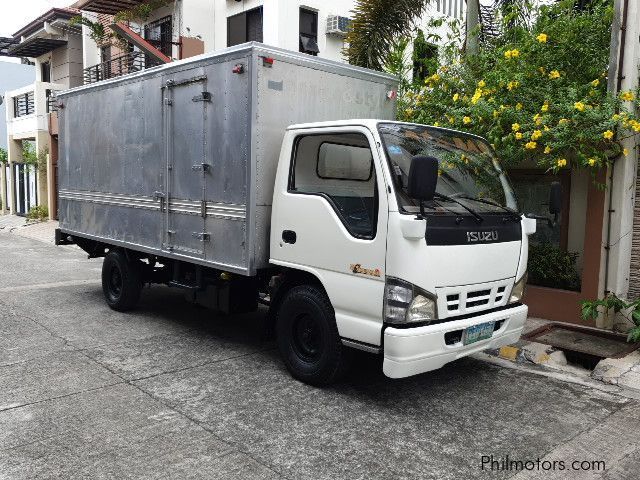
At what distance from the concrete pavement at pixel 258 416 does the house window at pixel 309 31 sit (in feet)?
32.2

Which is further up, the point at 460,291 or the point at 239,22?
the point at 239,22

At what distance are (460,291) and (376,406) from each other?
1.16 meters

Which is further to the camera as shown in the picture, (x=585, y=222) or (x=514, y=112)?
(x=585, y=222)

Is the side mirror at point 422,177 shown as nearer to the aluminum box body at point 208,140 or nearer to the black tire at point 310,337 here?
the black tire at point 310,337

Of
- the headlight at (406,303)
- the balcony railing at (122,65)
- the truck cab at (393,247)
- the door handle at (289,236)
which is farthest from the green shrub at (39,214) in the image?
the headlight at (406,303)

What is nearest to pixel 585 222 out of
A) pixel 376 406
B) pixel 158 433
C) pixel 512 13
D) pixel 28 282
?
pixel 512 13

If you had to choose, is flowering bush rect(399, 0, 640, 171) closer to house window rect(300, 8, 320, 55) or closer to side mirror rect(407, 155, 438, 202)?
side mirror rect(407, 155, 438, 202)

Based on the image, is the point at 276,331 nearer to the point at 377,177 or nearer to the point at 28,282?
the point at 377,177

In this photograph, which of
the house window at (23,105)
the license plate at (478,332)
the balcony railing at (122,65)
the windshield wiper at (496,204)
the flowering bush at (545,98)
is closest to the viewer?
the license plate at (478,332)

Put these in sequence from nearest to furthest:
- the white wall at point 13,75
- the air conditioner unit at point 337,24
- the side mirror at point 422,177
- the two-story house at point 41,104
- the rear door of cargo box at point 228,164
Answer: the side mirror at point 422,177, the rear door of cargo box at point 228,164, the air conditioner unit at point 337,24, the two-story house at point 41,104, the white wall at point 13,75

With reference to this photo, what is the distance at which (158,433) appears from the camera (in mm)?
4250

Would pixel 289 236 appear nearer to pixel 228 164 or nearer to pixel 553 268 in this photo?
pixel 228 164

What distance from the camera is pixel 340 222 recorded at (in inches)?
192

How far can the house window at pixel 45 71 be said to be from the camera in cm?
2551
